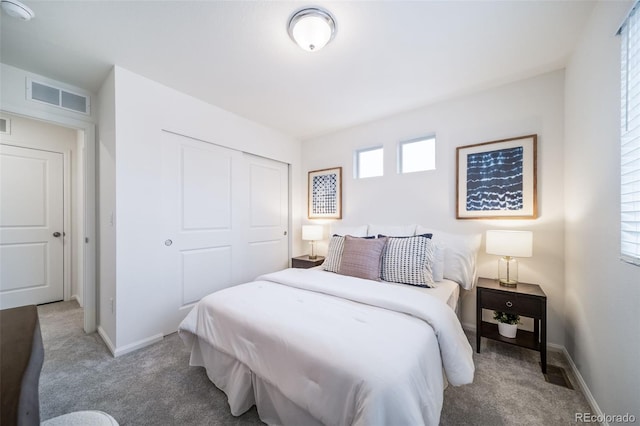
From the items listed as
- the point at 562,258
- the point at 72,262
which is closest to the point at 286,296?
the point at 562,258

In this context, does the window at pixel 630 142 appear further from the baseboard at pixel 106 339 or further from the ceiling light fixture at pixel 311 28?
the baseboard at pixel 106 339

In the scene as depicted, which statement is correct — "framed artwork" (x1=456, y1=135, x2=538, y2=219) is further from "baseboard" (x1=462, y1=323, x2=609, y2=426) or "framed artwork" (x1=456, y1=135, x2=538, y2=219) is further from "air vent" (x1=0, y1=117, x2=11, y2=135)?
"air vent" (x1=0, y1=117, x2=11, y2=135)

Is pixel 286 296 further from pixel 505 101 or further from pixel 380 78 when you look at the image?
pixel 505 101

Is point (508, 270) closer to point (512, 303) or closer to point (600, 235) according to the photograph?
point (512, 303)

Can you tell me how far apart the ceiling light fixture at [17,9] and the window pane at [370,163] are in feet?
10.3

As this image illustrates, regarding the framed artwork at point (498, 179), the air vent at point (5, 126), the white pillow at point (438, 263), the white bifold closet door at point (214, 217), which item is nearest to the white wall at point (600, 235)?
the framed artwork at point (498, 179)

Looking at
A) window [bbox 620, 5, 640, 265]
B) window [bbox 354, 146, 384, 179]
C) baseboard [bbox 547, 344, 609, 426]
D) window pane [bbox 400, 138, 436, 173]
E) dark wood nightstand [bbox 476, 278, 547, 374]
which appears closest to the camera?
window [bbox 620, 5, 640, 265]

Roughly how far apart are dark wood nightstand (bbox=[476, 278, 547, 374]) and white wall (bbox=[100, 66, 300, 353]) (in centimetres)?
303

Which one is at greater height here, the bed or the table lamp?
the table lamp

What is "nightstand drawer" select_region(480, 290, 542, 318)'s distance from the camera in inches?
73.2

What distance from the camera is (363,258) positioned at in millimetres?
2283

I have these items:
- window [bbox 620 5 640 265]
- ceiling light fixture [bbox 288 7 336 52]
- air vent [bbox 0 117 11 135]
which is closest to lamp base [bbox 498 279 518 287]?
window [bbox 620 5 640 265]

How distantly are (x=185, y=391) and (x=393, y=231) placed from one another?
7.64 feet

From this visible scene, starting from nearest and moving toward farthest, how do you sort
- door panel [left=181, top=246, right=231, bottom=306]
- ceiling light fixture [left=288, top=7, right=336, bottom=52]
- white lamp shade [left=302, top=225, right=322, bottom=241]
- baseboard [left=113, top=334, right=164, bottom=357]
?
ceiling light fixture [left=288, top=7, right=336, bottom=52] → baseboard [left=113, top=334, right=164, bottom=357] → door panel [left=181, top=246, right=231, bottom=306] → white lamp shade [left=302, top=225, right=322, bottom=241]
